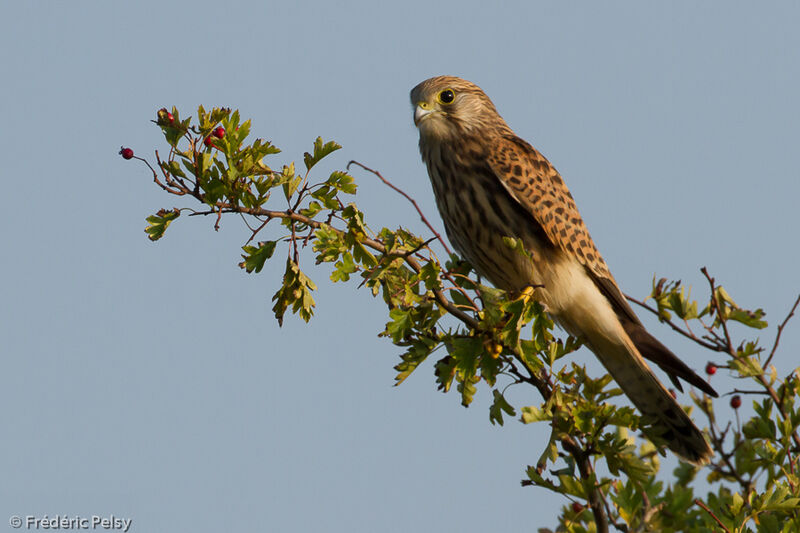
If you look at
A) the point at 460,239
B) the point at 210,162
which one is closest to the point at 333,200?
the point at 210,162

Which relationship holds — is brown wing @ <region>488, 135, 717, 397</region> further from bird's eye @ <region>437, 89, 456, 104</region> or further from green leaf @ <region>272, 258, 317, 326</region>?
green leaf @ <region>272, 258, 317, 326</region>

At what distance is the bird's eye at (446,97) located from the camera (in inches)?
185

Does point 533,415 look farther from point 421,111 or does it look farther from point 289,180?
point 421,111

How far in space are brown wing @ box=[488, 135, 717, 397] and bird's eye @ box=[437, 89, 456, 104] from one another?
1.39 feet

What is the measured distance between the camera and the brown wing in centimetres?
415

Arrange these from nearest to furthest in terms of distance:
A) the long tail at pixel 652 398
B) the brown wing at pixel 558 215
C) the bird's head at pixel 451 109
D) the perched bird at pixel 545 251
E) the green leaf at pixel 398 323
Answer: the green leaf at pixel 398 323
the long tail at pixel 652 398
the perched bird at pixel 545 251
the brown wing at pixel 558 215
the bird's head at pixel 451 109

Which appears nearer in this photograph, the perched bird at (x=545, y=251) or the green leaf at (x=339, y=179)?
the green leaf at (x=339, y=179)

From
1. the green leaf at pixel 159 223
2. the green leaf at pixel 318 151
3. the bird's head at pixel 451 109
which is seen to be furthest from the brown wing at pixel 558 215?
the green leaf at pixel 159 223

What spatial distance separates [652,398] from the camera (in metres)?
4.08

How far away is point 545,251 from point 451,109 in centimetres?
98

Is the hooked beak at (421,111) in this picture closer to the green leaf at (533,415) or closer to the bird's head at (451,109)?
the bird's head at (451,109)

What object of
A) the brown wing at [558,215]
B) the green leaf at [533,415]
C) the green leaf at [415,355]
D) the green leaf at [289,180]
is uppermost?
the brown wing at [558,215]

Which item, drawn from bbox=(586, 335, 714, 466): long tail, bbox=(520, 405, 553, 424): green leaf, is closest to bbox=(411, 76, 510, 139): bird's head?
bbox=(586, 335, 714, 466): long tail

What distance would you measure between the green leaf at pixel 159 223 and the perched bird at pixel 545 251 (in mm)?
1514
